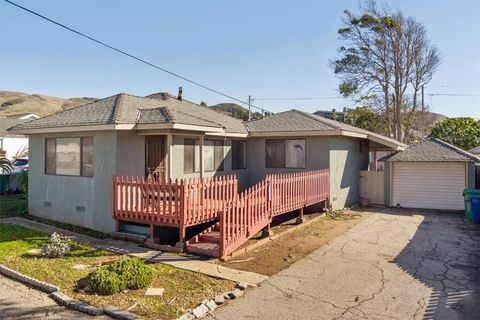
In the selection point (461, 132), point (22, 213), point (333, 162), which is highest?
point (461, 132)

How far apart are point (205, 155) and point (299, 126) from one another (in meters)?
4.17

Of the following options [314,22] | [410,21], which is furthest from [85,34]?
[410,21]

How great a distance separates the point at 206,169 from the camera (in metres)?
13.4

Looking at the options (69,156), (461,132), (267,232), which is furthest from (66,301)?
(461,132)

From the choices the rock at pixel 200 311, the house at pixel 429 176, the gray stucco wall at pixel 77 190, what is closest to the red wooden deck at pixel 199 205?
the gray stucco wall at pixel 77 190

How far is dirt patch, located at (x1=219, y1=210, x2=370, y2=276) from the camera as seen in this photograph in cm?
764

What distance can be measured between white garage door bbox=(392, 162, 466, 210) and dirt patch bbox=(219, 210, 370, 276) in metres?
3.59

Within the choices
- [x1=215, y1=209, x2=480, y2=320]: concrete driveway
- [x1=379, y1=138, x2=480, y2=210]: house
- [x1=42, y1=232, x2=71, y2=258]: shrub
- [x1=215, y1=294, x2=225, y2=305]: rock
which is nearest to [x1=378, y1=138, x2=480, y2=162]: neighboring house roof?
[x1=379, y1=138, x2=480, y2=210]: house

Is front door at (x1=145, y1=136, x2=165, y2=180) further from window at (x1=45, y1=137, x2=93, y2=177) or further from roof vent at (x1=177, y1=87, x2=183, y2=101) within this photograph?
roof vent at (x1=177, y1=87, x2=183, y2=101)

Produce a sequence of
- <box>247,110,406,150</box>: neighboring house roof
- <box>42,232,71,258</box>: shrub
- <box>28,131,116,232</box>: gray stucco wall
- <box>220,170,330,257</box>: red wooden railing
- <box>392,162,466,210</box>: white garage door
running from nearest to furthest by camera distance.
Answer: <box>42,232,71,258</box>: shrub, <box>220,170,330,257</box>: red wooden railing, <box>28,131,116,232</box>: gray stucco wall, <box>247,110,406,150</box>: neighboring house roof, <box>392,162,466,210</box>: white garage door

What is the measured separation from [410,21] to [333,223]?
77.9 feet

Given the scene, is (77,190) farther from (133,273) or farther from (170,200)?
(133,273)

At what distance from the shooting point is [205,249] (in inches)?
323

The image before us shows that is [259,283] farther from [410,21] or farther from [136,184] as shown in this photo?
[410,21]
